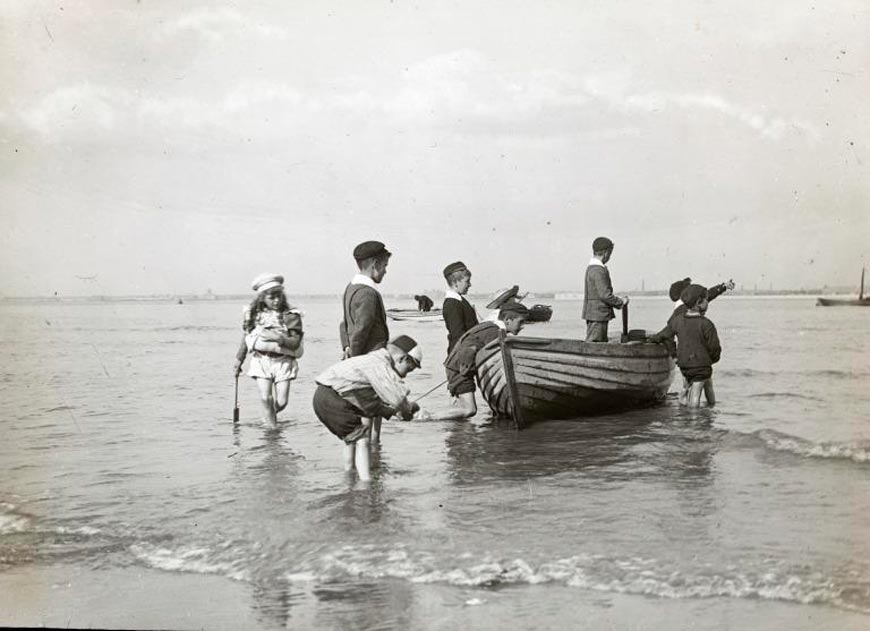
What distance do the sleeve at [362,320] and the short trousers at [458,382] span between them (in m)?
2.74

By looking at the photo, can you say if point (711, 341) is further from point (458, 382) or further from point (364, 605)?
point (364, 605)

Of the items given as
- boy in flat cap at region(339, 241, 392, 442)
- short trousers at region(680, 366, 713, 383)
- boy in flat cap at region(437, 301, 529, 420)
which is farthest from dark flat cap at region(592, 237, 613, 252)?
boy in flat cap at region(339, 241, 392, 442)

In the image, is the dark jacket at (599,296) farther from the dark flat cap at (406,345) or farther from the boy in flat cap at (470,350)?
the dark flat cap at (406,345)

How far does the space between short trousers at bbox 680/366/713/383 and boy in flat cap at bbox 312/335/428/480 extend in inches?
224

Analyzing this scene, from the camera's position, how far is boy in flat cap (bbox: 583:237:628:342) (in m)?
10.6

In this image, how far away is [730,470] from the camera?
25.6ft

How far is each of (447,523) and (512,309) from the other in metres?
3.97

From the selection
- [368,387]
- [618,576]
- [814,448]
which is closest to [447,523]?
[368,387]

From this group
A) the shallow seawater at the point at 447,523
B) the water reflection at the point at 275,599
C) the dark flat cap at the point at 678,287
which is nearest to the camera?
the water reflection at the point at 275,599

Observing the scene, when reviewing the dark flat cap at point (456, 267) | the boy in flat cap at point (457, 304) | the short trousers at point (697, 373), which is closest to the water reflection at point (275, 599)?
the boy in flat cap at point (457, 304)

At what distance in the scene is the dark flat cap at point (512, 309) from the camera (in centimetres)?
952

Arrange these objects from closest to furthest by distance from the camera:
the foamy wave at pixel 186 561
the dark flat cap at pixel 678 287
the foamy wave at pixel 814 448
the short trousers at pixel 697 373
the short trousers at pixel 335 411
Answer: the foamy wave at pixel 186 561, the short trousers at pixel 335 411, the foamy wave at pixel 814 448, the short trousers at pixel 697 373, the dark flat cap at pixel 678 287

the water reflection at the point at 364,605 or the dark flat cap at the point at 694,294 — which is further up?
the dark flat cap at the point at 694,294

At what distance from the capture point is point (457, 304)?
9.57 meters
